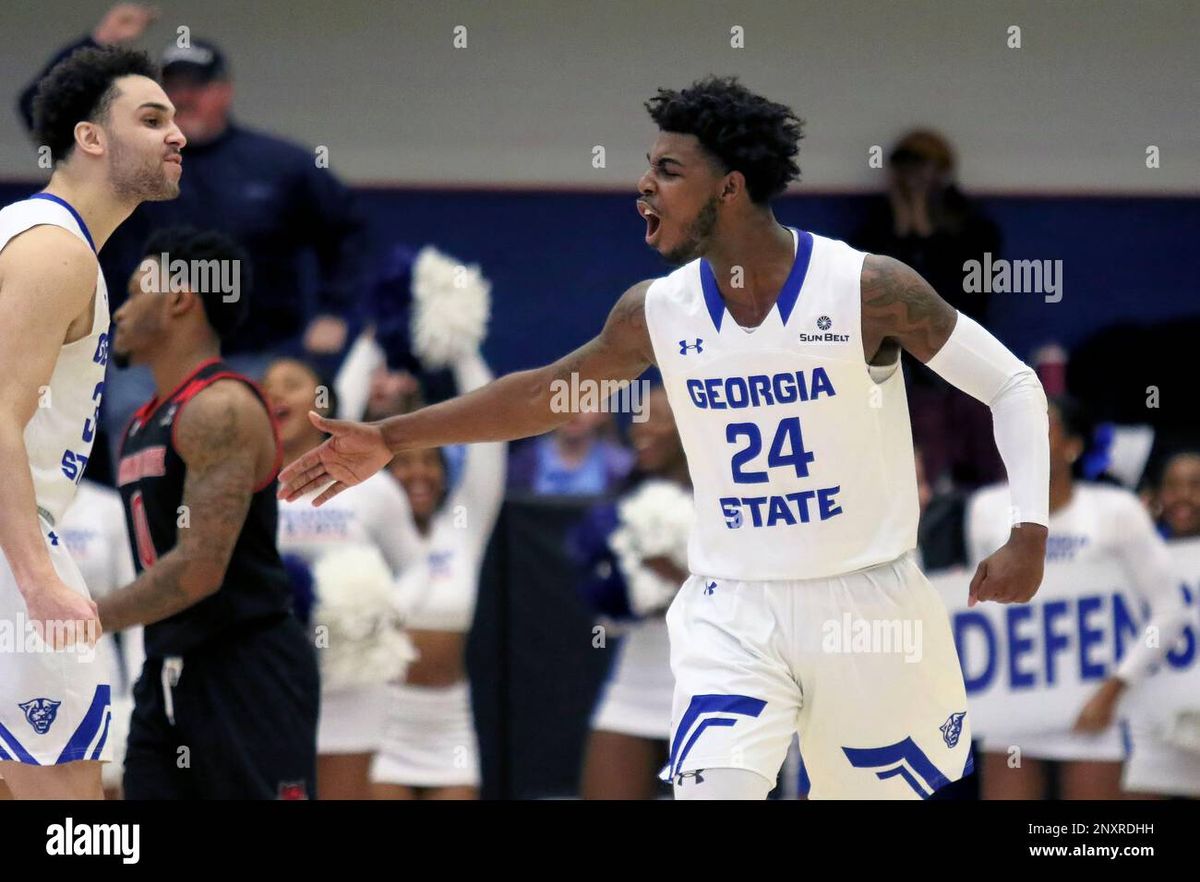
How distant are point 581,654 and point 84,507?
6.65 ft

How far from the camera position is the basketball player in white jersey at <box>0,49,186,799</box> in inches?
170

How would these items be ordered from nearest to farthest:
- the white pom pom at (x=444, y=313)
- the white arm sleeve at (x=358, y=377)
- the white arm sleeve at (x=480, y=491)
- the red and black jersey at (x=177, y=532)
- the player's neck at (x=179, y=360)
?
Answer: the red and black jersey at (x=177, y=532)
the player's neck at (x=179, y=360)
the white arm sleeve at (x=480, y=491)
the white arm sleeve at (x=358, y=377)
the white pom pom at (x=444, y=313)

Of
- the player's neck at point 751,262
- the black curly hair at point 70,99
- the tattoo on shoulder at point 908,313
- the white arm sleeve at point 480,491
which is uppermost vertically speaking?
the black curly hair at point 70,99

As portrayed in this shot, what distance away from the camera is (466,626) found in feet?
24.8

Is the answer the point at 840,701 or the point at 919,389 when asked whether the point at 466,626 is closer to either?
the point at 919,389

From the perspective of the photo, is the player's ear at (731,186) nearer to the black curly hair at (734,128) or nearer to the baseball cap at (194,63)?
the black curly hair at (734,128)

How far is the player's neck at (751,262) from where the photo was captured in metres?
4.75

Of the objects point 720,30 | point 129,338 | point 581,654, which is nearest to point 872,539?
point 129,338

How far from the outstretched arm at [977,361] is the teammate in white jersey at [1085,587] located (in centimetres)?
286

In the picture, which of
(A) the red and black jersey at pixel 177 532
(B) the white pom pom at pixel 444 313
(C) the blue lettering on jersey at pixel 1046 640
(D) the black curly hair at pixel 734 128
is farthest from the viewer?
(B) the white pom pom at pixel 444 313

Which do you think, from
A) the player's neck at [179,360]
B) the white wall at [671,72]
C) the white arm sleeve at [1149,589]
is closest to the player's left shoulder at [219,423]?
the player's neck at [179,360]

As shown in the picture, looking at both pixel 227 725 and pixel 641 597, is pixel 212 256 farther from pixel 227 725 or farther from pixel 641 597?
pixel 641 597

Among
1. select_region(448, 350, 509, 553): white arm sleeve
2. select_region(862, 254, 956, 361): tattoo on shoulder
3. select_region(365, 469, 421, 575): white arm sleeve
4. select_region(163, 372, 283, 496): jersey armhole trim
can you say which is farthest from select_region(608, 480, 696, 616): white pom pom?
select_region(862, 254, 956, 361): tattoo on shoulder

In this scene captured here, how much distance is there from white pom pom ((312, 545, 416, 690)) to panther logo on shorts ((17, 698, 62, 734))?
8.62 ft
